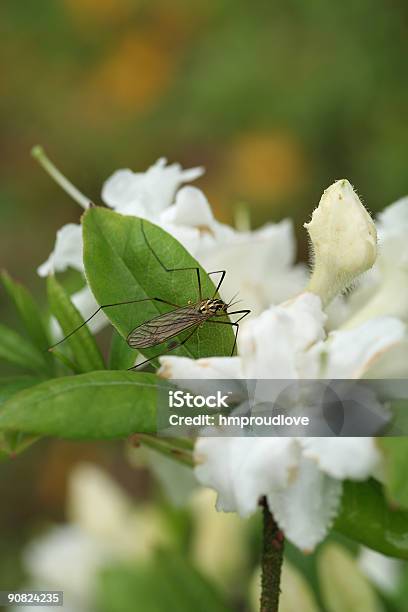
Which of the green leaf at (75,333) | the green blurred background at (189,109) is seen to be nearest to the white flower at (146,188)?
the green leaf at (75,333)

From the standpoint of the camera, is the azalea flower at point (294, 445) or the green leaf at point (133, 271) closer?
the azalea flower at point (294, 445)

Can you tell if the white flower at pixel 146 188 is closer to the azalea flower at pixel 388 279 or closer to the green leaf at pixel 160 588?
the azalea flower at pixel 388 279

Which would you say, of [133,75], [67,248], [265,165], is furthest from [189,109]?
[67,248]

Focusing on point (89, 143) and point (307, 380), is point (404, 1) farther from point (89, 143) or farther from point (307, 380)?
point (307, 380)

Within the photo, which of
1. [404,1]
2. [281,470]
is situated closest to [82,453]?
[404,1]

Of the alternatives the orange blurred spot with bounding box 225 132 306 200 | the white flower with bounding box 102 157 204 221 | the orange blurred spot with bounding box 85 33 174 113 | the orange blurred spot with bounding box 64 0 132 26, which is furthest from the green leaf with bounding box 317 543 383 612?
the orange blurred spot with bounding box 64 0 132 26

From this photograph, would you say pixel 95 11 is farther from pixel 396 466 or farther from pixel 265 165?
pixel 396 466
